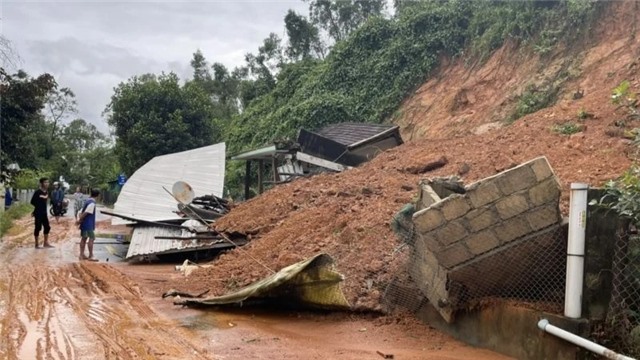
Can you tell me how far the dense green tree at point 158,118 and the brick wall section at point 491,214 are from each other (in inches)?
1019

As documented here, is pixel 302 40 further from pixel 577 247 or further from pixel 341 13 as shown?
pixel 577 247

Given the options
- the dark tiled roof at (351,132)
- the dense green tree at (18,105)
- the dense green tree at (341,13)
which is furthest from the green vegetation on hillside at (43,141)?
the dense green tree at (341,13)

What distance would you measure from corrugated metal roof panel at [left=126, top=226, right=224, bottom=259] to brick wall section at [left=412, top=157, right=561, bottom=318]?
7.36 meters

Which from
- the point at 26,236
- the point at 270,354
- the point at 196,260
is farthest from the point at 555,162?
the point at 26,236

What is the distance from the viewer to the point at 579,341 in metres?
4.32

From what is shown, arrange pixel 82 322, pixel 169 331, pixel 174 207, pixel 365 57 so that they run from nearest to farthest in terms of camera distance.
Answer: pixel 169 331, pixel 82 322, pixel 174 207, pixel 365 57

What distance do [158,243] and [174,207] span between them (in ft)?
17.4

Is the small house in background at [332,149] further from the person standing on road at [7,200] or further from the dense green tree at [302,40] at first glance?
the dense green tree at [302,40]

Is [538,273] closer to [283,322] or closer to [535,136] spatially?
[283,322]

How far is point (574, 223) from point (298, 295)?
11.2ft

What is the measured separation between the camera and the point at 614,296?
15.6ft

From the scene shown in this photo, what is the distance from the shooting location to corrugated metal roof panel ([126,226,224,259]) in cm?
1212

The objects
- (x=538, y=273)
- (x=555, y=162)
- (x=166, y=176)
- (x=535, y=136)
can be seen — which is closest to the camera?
(x=538, y=273)

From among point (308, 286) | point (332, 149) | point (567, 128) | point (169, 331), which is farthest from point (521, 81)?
point (169, 331)
